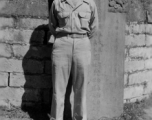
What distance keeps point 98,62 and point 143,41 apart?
1.64 metres

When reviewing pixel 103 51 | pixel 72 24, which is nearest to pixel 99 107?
pixel 103 51

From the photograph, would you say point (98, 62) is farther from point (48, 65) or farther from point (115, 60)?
point (48, 65)

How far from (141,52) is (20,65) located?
266 centimetres

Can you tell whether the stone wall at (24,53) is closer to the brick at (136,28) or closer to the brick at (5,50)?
the brick at (5,50)

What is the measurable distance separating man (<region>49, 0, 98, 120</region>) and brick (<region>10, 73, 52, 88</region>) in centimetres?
89

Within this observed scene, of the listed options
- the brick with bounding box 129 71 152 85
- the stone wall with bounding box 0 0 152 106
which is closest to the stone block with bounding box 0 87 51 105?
the stone wall with bounding box 0 0 152 106

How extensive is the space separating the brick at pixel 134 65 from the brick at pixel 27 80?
1765mm

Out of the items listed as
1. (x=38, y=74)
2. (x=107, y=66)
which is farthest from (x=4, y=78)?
(x=107, y=66)

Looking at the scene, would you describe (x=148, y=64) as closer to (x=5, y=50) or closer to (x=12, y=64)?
(x=12, y=64)

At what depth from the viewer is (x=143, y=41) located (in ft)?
18.4

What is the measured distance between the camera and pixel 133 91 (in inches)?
217

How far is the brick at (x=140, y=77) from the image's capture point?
5438 mm

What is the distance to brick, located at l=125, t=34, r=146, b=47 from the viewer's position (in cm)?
530

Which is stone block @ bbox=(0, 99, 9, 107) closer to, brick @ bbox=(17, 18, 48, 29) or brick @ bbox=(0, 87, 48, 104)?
brick @ bbox=(0, 87, 48, 104)
